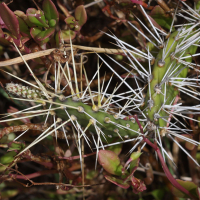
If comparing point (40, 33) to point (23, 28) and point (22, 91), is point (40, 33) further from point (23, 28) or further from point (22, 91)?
point (22, 91)

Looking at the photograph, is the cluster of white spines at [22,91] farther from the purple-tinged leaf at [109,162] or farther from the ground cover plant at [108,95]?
the purple-tinged leaf at [109,162]

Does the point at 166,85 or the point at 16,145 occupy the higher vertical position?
the point at 166,85

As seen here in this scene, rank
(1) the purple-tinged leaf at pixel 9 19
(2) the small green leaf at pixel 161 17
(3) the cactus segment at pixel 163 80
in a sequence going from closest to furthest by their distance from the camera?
1. (1) the purple-tinged leaf at pixel 9 19
2. (3) the cactus segment at pixel 163 80
3. (2) the small green leaf at pixel 161 17

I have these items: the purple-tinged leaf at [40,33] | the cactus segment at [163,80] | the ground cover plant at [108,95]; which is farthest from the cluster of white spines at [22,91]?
the cactus segment at [163,80]

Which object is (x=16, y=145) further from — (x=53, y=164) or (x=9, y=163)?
(x=53, y=164)

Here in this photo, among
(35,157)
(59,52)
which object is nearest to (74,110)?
(59,52)

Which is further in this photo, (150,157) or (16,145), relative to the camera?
(150,157)

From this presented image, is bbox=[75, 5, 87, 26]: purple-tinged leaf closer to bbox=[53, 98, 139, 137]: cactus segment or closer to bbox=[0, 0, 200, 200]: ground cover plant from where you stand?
bbox=[0, 0, 200, 200]: ground cover plant
